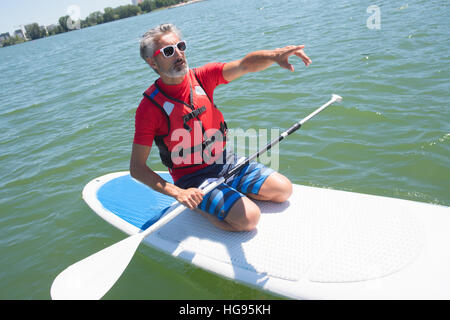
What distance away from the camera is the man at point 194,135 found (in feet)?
8.70

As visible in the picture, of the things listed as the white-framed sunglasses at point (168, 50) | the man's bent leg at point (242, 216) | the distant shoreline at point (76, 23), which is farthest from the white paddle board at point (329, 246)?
the distant shoreline at point (76, 23)

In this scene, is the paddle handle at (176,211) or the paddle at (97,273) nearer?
the paddle at (97,273)

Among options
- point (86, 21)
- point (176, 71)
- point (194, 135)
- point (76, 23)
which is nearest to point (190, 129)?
point (194, 135)

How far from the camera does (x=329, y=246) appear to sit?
2.62m

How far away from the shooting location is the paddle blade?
2.65 meters

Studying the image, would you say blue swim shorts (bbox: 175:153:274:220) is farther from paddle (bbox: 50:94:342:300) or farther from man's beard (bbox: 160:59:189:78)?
man's beard (bbox: 160:59:189:78)

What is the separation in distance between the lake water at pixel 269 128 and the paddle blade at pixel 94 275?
19.9 inches

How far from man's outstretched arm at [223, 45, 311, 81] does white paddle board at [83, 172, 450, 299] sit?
1243 millimetres

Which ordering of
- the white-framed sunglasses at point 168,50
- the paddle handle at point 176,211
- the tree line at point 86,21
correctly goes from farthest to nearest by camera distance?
the tree line at point 86,21 → the paddle handle at point 176,211 → the white-framed sunglasses at point 168,50

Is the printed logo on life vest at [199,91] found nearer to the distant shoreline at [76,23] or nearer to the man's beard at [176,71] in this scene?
the man's beard at [176,71]

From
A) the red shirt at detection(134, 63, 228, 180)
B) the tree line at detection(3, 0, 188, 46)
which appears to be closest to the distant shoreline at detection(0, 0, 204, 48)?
the tree line at detection(3, 0, 188, 46)
